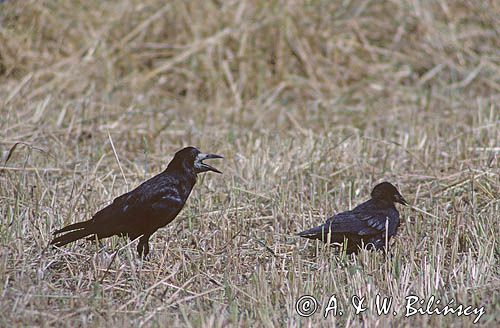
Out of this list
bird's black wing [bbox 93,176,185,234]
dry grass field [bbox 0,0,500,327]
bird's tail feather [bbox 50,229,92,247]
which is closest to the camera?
dry grass field [bbox 0,0,500,327]

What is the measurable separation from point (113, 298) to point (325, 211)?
2.23m

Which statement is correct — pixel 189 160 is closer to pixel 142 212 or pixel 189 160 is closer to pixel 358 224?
pixel 142 212

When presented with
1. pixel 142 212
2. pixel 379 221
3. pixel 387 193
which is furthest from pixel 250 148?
pixel 142 212

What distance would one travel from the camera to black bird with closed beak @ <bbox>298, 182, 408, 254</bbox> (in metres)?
5.51

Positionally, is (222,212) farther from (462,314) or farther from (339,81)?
(339,81)

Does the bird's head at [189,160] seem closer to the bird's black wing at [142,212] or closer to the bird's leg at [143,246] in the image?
the bird's black wing at [142,212]

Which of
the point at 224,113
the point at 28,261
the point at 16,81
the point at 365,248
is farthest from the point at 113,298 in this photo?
the point at 16,81

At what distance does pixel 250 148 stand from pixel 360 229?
2.83 metres

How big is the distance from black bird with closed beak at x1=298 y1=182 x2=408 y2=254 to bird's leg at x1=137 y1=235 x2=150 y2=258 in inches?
37.6

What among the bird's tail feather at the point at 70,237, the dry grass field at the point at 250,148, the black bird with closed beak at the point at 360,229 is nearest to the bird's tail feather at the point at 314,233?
the black bird with closed beak at the point at 360,229

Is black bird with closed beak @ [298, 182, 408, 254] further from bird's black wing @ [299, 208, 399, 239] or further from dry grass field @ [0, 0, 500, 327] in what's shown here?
dry grass field @ [0, 0, 500, 327]

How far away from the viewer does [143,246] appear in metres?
5.45

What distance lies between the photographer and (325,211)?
6.48 meters

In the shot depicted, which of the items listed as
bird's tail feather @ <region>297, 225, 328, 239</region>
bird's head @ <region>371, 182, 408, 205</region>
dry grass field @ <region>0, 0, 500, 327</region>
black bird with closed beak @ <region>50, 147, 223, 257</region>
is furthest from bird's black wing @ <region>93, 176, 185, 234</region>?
bird's head @ <region>371, 182, 408, 205</region>
